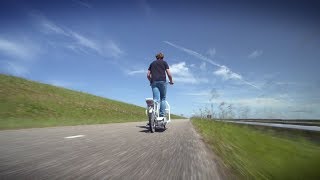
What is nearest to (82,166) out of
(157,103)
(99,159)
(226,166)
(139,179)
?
(99,159)

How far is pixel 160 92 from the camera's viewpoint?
37.7 feet

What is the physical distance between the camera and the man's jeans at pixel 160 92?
11195mm

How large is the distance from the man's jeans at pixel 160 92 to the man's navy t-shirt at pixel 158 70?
148mm

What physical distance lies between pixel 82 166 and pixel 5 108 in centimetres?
2008

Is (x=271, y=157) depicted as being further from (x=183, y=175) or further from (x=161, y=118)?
(x=161, y=118)

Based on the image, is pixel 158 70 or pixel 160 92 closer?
pixel 158 70

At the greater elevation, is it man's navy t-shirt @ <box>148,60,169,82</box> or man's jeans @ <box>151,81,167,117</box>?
man's navy t-shirt @ <box>148,60,169,82</box>

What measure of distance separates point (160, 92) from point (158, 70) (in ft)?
2.78

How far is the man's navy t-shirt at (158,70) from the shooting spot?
11.1 meters

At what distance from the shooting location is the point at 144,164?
416cm

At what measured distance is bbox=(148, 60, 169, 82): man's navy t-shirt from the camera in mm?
11141

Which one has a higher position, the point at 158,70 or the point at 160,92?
the point at 158,70

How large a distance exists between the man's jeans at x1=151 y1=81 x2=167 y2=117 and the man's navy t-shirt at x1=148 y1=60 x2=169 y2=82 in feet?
0.49

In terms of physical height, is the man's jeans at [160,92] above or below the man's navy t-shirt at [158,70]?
below
